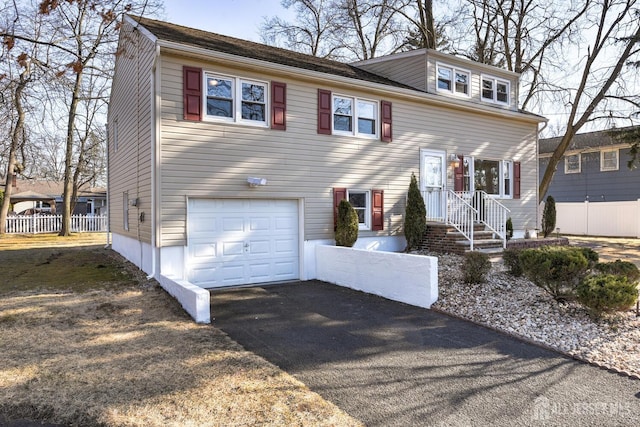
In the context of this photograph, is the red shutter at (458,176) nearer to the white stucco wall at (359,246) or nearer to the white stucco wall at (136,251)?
the white stucco wall at (359,246)

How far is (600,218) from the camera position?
2069 centimetres

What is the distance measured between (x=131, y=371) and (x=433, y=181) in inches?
401

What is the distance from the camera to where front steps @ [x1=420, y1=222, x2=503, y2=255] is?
35.2 ft

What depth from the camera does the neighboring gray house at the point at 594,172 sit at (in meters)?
21.0

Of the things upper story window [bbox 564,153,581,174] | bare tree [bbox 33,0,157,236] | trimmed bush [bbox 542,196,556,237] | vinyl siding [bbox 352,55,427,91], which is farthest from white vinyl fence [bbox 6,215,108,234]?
upper story window [bbox 564,153,581,174]

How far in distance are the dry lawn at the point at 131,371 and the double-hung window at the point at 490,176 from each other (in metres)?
10.0

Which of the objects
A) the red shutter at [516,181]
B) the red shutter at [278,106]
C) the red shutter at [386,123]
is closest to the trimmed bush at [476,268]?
the red shutter at [386,123]

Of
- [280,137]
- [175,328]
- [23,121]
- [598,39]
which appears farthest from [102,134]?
[598,39]

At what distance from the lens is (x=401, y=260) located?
308 inches

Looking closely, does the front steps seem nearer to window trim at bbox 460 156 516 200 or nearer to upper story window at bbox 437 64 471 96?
window trim at bbox 460 156 516 200

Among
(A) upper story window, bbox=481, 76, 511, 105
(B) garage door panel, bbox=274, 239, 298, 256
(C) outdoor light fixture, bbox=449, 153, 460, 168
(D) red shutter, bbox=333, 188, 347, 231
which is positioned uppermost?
(A) upper story window, bbox=481, 76, 511, 105

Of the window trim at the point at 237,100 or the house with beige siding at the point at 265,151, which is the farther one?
the window trim at the point at 237,100

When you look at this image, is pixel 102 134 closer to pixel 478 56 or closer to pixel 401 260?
pixel 478 56

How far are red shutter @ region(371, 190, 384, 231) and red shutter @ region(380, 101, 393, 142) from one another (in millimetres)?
1493
